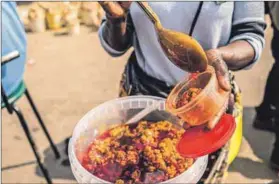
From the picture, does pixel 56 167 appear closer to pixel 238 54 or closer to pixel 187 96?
pixel 238 54

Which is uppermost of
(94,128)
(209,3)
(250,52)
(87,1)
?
(209,3)

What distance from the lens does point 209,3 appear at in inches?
62.7

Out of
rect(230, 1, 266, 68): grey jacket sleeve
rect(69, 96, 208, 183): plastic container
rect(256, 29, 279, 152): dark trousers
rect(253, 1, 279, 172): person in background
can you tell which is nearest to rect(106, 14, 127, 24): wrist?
rect(69, 96, 208, 183): plastic container

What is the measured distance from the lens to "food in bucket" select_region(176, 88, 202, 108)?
126cm

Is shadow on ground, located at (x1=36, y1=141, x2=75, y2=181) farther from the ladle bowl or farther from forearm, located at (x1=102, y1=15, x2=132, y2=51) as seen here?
the ladle bowl

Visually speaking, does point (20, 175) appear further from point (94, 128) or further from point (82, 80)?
point (94, 128)

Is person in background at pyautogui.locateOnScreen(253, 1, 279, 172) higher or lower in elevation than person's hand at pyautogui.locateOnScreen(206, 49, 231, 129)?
lower

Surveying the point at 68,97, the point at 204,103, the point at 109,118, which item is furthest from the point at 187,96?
the point at 68,97

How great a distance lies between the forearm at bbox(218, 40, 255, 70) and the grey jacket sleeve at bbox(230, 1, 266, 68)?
0.8 inches

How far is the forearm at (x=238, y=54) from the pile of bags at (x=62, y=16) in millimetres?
2497

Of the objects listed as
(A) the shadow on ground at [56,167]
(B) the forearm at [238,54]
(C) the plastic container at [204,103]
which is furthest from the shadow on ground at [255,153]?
(C) the plastic container at [204,103]

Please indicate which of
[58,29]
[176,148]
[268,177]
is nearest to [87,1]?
[58,29]

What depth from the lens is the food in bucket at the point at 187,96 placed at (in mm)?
1264

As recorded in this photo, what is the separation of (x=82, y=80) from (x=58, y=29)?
778mm
